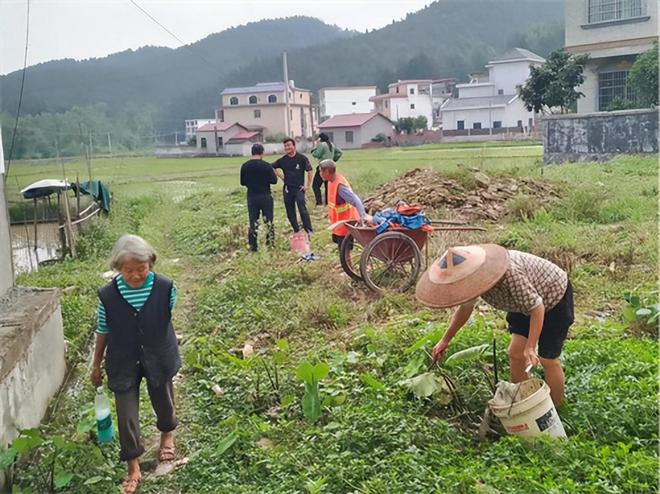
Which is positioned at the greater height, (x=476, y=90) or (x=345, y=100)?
(x=345, y=100)

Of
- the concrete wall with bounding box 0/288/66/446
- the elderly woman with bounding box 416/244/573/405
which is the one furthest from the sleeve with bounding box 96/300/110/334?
the elderly woman with bounding box 416/244/573/405

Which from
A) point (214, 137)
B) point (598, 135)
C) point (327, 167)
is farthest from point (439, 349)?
point (214, 137)

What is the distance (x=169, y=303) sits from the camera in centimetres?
390

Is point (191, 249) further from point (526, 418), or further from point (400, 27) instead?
point (400, 27)

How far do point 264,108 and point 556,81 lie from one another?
93.0 feet

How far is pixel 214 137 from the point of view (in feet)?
151

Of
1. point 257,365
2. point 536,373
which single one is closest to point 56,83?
point 257,365

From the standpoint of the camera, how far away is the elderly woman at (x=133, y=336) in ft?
12.3

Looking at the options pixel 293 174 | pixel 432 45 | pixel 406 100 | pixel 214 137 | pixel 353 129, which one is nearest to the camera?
pixel 293 174

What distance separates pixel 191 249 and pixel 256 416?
7.34m

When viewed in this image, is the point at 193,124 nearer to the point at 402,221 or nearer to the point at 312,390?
the point at 402,221

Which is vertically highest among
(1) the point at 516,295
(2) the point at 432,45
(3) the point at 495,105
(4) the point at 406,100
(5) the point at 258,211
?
(2) the point at 432,45

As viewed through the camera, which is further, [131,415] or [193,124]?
[193,124]

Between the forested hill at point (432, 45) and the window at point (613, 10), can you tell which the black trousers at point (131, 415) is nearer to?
the window at point (613, 10)
